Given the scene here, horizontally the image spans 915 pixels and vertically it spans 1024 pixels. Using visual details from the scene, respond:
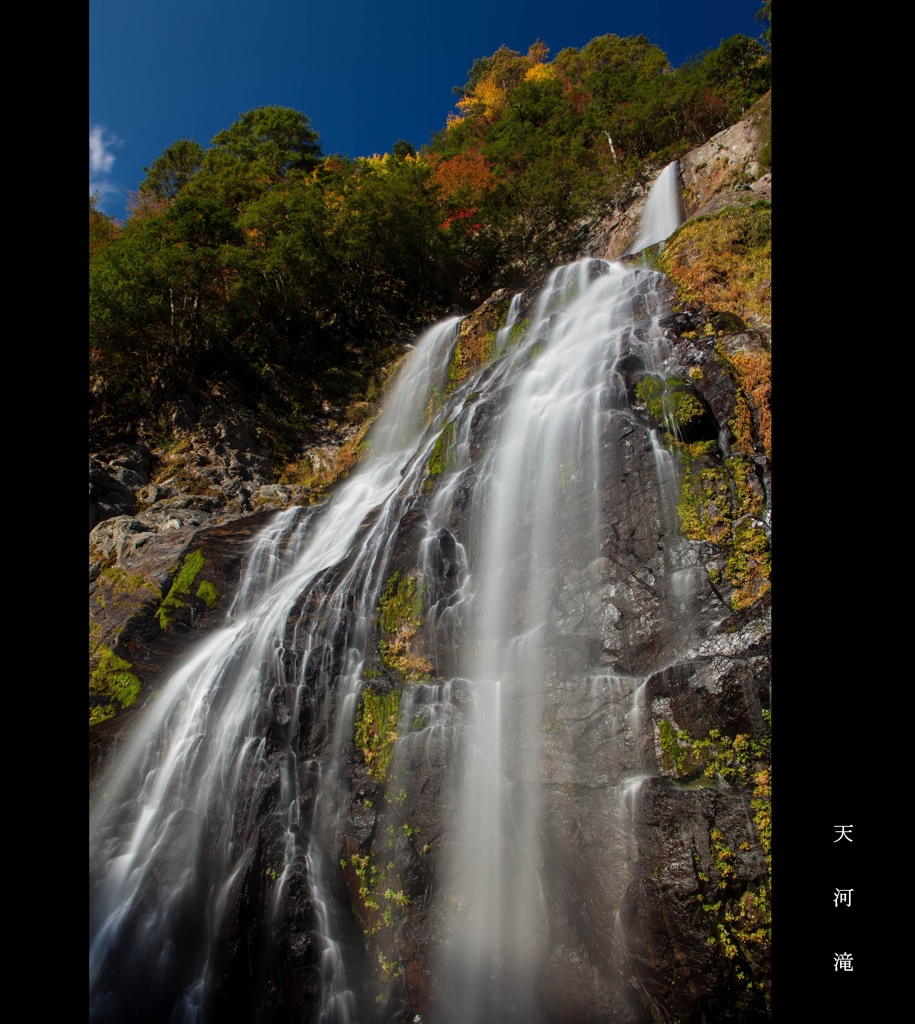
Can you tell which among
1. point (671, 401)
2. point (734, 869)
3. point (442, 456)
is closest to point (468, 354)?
point (442, 456)

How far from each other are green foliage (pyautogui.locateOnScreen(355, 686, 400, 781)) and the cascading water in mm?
32

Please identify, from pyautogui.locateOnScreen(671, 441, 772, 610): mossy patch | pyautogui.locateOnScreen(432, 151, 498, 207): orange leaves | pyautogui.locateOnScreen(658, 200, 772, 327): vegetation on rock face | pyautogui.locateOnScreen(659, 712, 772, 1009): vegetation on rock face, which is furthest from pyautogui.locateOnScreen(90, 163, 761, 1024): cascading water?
pyautogui.locateOnScreen(432, 151, 498, 207): orange leaves

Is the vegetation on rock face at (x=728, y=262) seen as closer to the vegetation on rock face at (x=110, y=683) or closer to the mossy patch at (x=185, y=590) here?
the mossy patch at (x=185, y=590)

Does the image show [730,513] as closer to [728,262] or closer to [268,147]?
[728,262]

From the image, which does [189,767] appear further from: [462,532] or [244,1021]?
[462,532]

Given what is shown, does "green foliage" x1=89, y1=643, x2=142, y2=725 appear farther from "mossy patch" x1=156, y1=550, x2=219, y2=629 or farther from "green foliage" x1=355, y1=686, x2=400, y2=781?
"green foliage" x1=355, y1=686, x2=400, y2=781

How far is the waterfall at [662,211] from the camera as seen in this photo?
18500mm

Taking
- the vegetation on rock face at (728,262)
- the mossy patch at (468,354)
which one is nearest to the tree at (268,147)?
the mossy patch at (468,354)

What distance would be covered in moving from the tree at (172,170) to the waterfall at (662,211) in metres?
24.1

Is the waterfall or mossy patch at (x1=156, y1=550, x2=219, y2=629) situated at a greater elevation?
the waterfall

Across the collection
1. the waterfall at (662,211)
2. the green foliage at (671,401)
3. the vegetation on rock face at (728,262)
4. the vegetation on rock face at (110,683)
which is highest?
the waterfall at (662,211)

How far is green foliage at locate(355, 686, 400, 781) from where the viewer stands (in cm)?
715

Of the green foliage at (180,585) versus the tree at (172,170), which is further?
the tree at (172,170)
